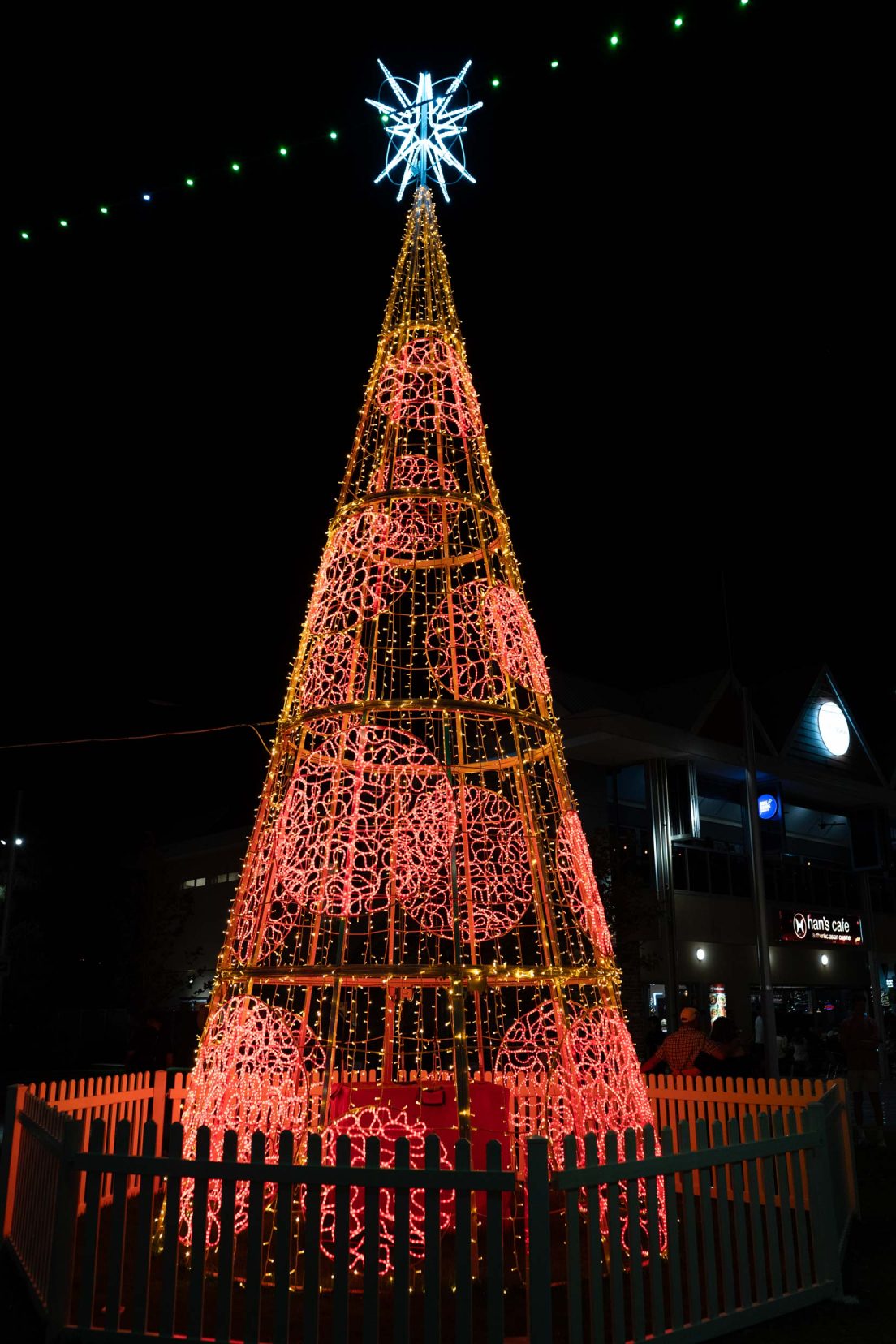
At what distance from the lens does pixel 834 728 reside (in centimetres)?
3019

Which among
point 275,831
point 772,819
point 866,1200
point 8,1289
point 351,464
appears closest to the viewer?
point 8,1289

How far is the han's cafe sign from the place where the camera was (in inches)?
1072

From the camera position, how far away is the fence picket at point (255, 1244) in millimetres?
4324

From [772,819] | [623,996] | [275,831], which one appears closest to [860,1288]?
[275,831]

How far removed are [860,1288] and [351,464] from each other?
5929mm

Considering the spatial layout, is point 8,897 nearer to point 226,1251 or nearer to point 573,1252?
point 226,1251

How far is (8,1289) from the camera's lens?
5586 mm

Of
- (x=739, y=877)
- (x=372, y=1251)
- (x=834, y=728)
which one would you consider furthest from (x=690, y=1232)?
(x=834, y=728)

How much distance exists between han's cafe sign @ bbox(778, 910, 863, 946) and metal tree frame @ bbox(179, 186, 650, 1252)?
21176 millimetres

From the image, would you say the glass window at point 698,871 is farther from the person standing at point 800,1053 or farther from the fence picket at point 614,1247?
the fence picket at point 614,1247

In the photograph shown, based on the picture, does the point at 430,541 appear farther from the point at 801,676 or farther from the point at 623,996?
the point at 801,676

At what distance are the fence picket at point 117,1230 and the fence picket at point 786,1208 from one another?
3.21 meters

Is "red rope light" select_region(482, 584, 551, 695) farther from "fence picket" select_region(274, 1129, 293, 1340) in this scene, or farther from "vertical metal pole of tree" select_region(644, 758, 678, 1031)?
"vertical metal pole of tree" select_region(644, 758, 678, 1031)

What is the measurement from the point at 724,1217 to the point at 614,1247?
2.56 ft
